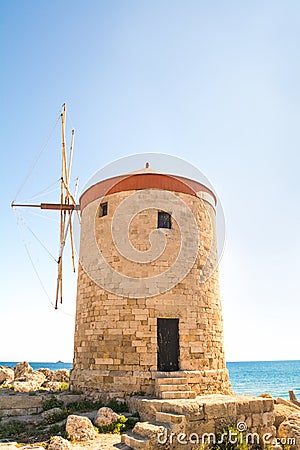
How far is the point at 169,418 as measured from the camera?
26.8 ft

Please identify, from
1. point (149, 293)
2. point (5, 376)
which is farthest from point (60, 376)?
point (149, 293)

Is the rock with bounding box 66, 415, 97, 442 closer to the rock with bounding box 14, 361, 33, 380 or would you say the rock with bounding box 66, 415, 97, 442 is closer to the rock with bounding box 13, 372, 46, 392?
the rock with bounding box 13, 372, 46, 392

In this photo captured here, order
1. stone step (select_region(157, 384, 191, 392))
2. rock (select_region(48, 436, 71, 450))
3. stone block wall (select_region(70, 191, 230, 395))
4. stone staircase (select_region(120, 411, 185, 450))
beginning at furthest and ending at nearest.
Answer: stone block wall (select_region(70, 191, 230, 395)) → stone step (select_region(157, 384, 191, 392)) → stone staircase (select_region(120, 411, 185, 450)) → rock (select_region(48, 436, 71, 450))

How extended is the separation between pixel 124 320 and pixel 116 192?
393cm

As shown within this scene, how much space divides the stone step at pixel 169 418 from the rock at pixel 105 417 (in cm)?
112

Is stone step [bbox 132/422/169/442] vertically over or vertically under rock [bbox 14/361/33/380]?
under

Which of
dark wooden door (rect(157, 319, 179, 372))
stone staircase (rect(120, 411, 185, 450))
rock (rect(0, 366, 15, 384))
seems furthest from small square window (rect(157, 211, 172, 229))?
rock (rect(0, 366, 15, 384))

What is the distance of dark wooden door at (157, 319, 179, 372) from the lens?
1092 cm

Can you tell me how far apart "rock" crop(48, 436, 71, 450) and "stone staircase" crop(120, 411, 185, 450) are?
1077 mm

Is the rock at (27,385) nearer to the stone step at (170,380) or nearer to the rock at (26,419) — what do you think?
the rock at (26,419)

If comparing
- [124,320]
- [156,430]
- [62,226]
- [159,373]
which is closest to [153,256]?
[124,320]

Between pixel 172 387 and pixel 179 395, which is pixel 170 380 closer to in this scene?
pixel 172 387

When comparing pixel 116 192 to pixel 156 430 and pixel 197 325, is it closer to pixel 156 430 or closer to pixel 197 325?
pixel 197 325

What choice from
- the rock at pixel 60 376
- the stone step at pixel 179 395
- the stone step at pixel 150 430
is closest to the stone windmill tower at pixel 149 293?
the stone step at pixel 179 395
